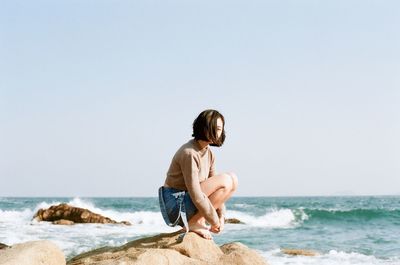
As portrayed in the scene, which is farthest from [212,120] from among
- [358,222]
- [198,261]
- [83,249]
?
[358,222]

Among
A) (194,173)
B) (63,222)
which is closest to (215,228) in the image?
(194,173)

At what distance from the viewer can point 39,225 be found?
17781 mm

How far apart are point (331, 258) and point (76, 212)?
10140 mm

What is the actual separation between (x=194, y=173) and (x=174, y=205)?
38 cm

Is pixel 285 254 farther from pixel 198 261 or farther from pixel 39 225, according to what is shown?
pixel 39 225

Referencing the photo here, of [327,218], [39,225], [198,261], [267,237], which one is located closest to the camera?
[198,261]

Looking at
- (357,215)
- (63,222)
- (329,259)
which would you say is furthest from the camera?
(357,215)

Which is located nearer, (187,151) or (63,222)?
(187,151)

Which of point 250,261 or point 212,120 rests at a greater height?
point 212,120

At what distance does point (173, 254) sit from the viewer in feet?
14.6

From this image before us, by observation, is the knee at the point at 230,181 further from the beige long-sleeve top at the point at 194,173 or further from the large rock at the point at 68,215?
the large rock at the point at 68,215

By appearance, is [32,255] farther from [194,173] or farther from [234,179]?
[234,179]

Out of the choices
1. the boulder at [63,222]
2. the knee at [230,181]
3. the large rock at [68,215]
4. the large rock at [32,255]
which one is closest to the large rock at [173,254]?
the large rock at [32,255]

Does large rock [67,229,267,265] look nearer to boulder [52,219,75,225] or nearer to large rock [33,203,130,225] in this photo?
boulder [52,219,75,225]
